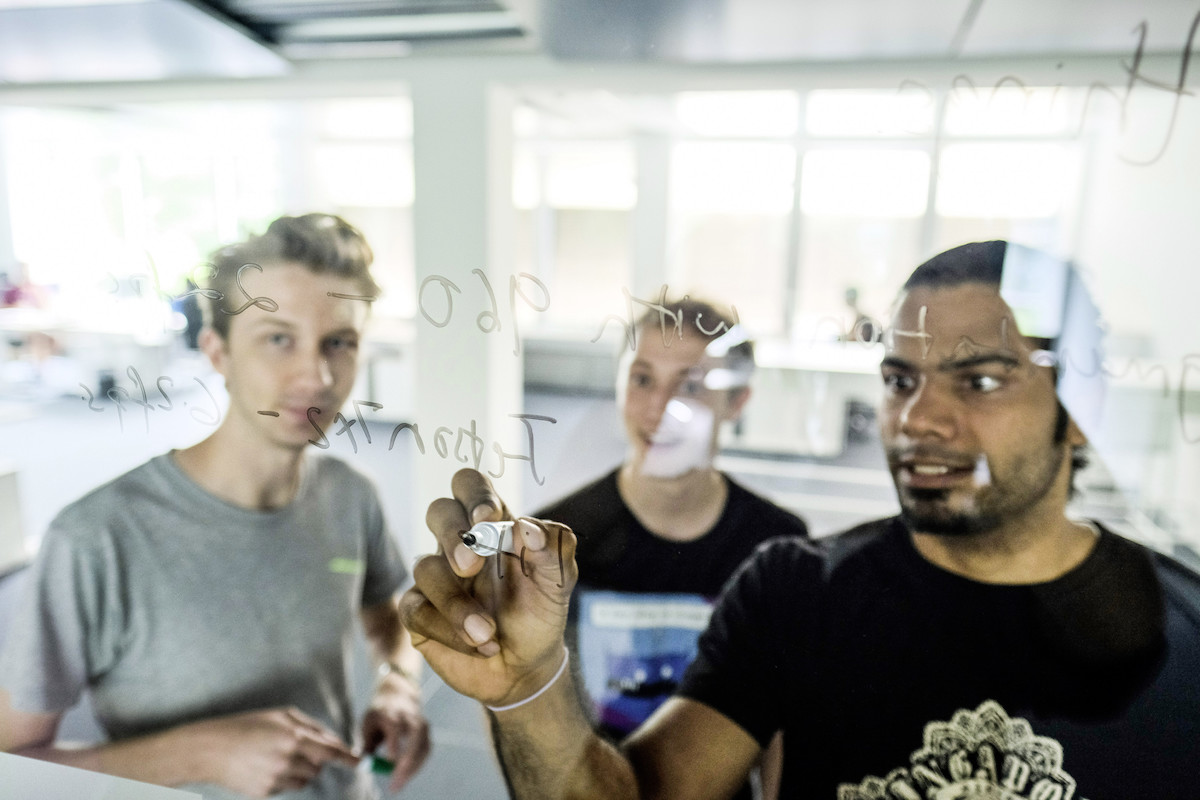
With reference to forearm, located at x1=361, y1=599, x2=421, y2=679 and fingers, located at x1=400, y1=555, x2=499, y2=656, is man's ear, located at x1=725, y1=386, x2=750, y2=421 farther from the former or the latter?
forearm, located at x1=361, y1=599, x2=421, y2=679

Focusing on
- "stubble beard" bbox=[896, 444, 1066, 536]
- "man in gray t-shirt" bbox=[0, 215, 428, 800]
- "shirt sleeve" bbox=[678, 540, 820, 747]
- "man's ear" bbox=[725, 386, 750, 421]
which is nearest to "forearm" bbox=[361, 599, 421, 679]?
"man in gray t-shirt" bbox=[0, 215, 428, 800]

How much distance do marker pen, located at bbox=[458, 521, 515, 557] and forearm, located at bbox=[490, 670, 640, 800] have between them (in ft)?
0.50

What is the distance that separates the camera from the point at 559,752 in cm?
67

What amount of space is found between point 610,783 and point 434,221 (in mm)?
591

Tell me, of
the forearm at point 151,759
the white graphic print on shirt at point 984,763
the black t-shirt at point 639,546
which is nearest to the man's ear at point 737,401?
the black t-shirt at point 639,546

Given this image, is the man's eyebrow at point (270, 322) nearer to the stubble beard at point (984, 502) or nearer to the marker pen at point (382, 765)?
the marker pen at point (382, 765)

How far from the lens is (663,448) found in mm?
657

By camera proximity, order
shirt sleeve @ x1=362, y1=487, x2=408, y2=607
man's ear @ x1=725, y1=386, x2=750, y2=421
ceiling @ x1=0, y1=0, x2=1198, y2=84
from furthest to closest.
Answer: shirt sleeve @ x1=362, y1=487, x2=408, y2=607 < man's ear @ x1=725, y1=386, x2=750, y2=421 < ceiling @ x1=0, y1=0, x2=1198, y2=84

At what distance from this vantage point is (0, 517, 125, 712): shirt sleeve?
2.42ft

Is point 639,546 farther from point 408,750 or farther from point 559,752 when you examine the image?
point 408,750

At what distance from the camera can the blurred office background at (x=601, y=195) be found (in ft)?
1.82

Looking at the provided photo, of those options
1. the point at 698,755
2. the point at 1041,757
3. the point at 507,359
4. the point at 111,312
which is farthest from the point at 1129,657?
the point at 111,312

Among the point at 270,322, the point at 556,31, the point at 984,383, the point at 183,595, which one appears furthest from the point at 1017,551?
the point at 183,595

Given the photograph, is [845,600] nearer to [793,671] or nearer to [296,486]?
[793,671]
